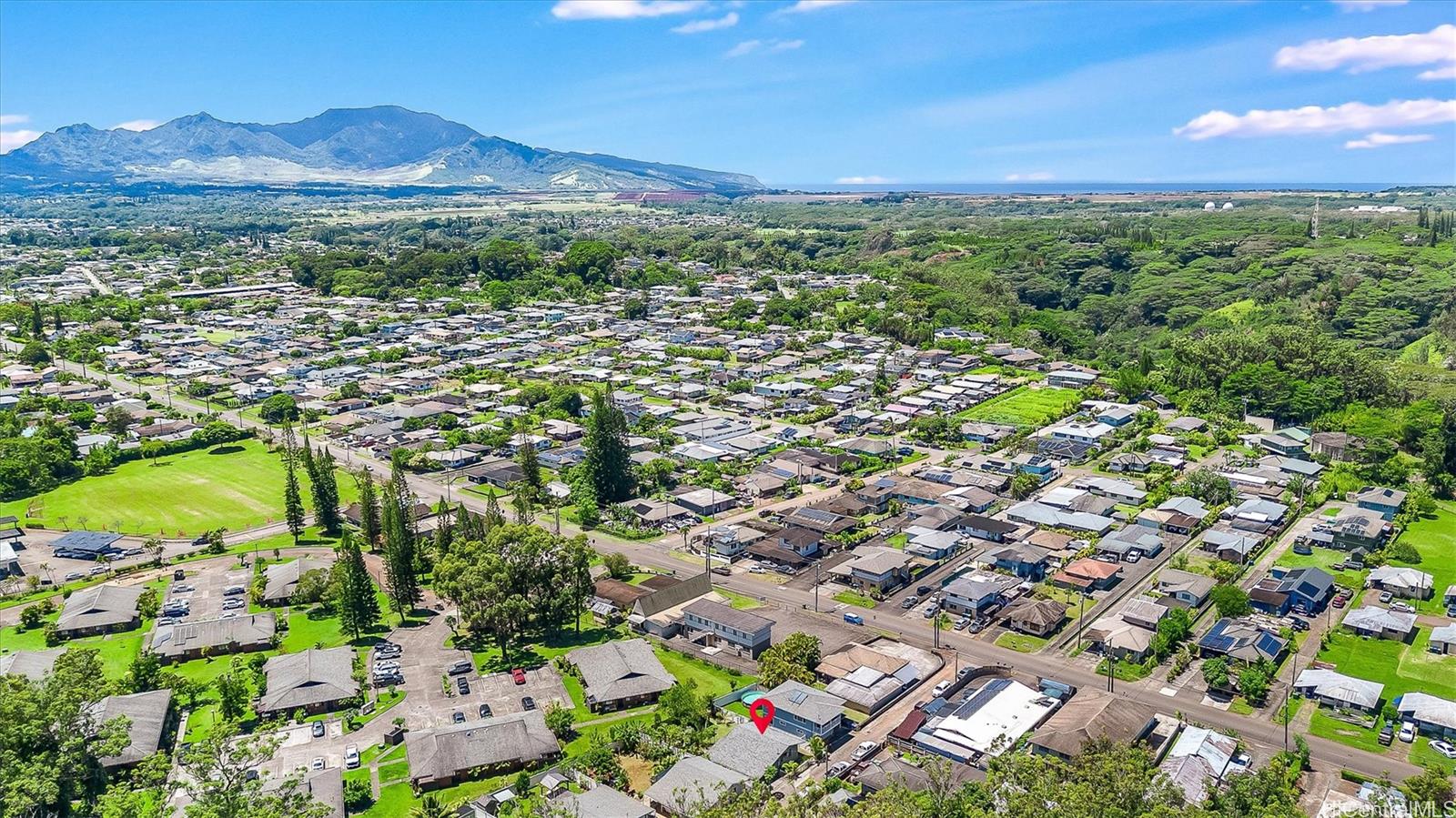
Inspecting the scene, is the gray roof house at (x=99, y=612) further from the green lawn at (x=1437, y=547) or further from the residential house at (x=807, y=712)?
the green lawn at (x=1437, y=547)

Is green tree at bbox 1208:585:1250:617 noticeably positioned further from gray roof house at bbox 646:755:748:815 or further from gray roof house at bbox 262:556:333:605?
gray roof house at bbox 262:556:333:605

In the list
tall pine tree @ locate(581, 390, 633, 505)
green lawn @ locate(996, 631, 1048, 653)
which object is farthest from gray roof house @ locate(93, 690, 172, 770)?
green lawn @ locate(996, 631, 1048, 653)

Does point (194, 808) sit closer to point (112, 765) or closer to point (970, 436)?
point (112, 765)

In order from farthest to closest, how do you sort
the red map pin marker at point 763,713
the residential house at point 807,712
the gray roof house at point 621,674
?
the gray roof house at point 621,674
the residential house at point 807,712
the red map pin marker at point 763,713

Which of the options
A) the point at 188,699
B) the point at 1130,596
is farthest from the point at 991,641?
the point at 188,699

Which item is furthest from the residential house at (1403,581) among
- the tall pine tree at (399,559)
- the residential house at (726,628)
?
the tall pine tree at (399,559)

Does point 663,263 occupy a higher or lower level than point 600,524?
higher
